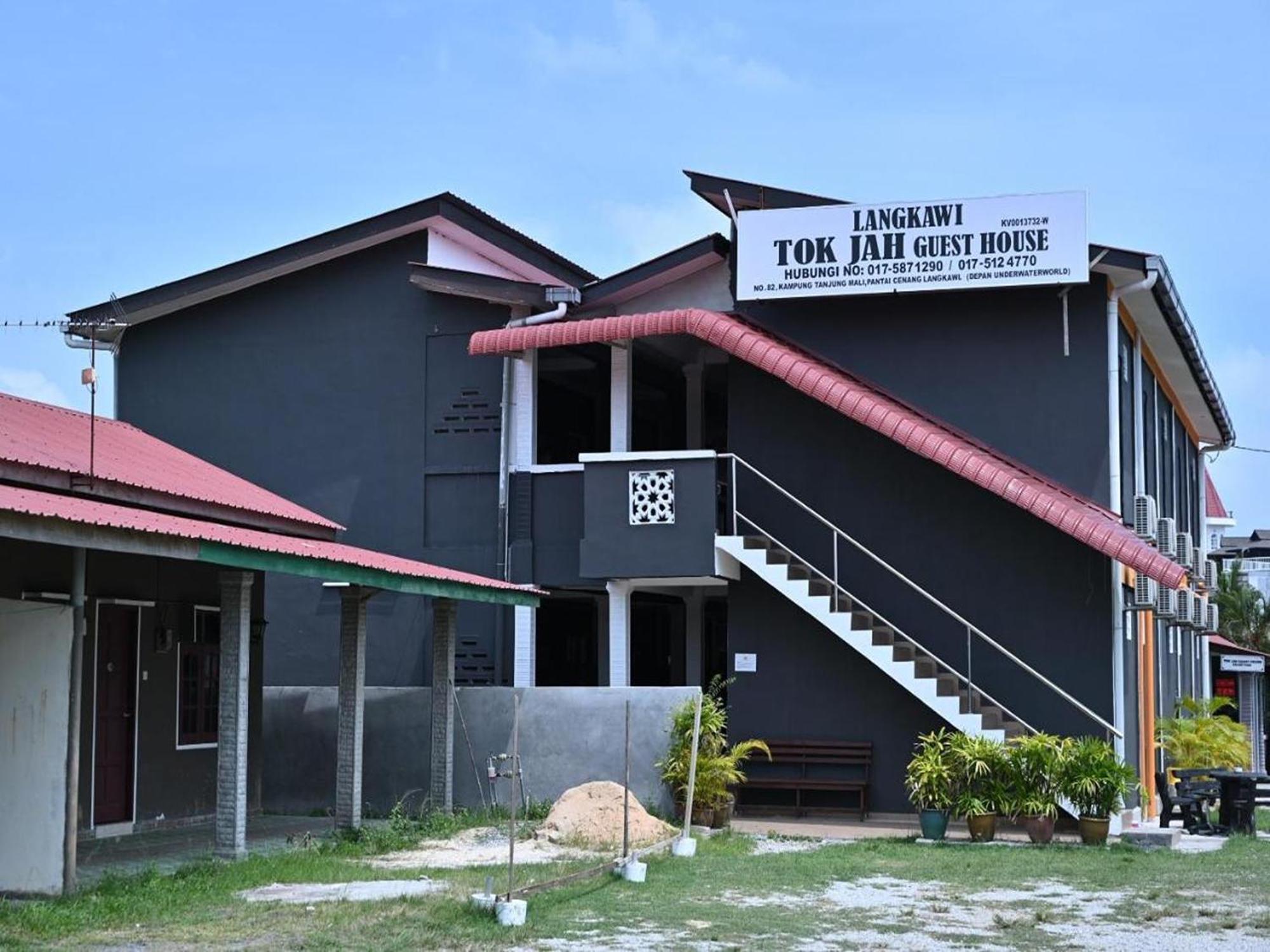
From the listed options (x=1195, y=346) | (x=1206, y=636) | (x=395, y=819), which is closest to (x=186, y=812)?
(x=395, y=819)

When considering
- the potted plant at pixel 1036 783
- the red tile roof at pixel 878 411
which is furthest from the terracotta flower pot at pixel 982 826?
the red tile roof at pixel 878 411

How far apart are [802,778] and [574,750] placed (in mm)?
2914

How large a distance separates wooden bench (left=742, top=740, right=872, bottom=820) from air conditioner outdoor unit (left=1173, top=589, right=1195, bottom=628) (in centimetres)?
398

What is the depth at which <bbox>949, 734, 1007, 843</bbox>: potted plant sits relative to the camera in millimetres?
17953

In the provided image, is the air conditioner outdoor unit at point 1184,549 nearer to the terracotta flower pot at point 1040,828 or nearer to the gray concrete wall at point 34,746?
the terracotta flower pot at point 1040,828

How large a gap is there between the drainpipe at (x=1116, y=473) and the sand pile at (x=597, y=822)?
5542 millimetres

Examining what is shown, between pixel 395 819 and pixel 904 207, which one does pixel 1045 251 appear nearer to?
pixel 904 207

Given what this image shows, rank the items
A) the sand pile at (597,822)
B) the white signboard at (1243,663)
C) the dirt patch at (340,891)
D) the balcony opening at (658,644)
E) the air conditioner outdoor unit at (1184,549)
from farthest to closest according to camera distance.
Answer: the white signboard at (1243,663)
the balcony opening at (658,644)
the air conditioner outdoor unit at (1184,549)
the sand pile at (597,822)
the dirt patch at (340,891)

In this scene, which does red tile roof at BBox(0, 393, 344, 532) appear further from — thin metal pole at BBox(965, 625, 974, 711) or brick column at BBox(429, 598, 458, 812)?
thin metal pole at BBox(965, 625, 974, 711)

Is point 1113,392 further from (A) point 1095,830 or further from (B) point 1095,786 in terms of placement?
(A) point 1095,830

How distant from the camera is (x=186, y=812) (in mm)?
18797

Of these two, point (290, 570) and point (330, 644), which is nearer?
point (290, 570)

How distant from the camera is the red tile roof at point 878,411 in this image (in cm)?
1823

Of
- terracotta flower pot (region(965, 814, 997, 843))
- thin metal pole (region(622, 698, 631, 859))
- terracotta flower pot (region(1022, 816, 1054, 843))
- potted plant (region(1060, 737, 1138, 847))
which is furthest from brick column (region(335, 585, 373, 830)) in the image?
potted plant (region(1060, 737, 1138, 847))
